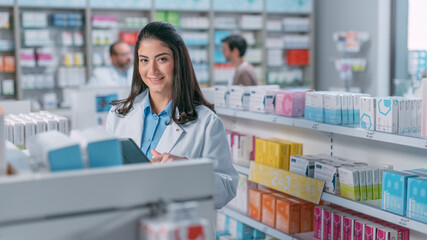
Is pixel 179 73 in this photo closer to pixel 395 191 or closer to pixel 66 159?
pixel 66 159

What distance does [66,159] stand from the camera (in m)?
1.55

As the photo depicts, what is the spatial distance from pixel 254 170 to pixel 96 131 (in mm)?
2391

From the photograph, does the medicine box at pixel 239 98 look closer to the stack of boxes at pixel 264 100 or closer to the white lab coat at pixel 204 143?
the stack of boxes at pixel 264 100

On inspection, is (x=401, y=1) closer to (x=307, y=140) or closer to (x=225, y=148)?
(x=307, y=140)

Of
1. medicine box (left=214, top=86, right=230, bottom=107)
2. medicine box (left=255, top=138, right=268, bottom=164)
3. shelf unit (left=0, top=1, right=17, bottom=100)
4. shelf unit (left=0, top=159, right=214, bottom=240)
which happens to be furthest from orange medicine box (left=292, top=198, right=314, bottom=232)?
Result: shelf unit (left=0, top=1, right=17, bottom=100)

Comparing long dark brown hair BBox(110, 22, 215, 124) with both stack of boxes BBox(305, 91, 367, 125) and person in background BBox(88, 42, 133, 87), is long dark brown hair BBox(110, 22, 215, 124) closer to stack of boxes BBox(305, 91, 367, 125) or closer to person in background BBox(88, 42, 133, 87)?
stack of boxes BBox(305, 91, 367, 125)

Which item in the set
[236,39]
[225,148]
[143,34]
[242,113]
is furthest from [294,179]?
[236,39]

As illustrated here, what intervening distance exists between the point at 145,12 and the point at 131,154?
729 cm

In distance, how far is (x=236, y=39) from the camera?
6996mm

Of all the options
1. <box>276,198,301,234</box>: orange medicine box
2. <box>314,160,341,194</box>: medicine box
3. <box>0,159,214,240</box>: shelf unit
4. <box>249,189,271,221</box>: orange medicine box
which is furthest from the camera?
<box>249,189,271,221</box>: orange medicine box

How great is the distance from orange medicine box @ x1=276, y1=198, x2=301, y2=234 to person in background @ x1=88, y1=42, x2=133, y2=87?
3.96 metres

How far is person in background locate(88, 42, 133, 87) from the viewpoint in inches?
289

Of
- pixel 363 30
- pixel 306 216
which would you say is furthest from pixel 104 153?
pixel 363 30

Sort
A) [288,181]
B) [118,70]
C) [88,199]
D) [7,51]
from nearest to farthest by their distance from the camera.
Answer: [88,199] → [288,181] → [118,70] → [7,51]
